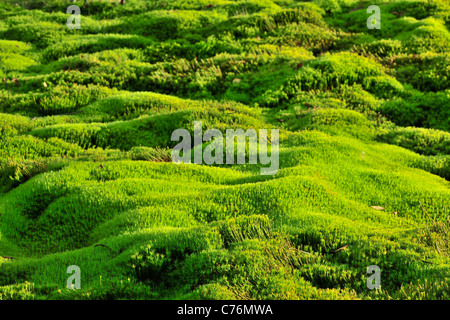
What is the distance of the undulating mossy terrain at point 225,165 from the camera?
236 inches

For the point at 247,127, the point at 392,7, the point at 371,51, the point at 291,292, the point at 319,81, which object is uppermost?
the point at 392,7

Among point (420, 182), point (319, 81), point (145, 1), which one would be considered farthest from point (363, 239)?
point (145, 1)

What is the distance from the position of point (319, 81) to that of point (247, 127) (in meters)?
4.82

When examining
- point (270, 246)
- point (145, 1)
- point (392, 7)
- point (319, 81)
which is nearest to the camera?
point (270, 246)

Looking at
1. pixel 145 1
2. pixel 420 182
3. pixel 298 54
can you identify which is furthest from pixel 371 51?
pixel 145 1

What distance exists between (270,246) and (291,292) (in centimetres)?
108

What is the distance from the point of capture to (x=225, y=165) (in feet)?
35.5

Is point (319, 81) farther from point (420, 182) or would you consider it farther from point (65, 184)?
point (65, 184)

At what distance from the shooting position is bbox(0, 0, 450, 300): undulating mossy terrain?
6000 mm

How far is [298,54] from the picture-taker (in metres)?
18.6

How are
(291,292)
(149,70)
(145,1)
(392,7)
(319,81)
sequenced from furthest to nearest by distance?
(145,1) → (392,7) → (149,70) → (319,81) → (291,292)

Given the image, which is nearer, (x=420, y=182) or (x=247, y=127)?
(x=420, y=182)

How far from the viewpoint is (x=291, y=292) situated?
520 centimetres

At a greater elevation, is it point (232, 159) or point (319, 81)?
point (319, 81)
